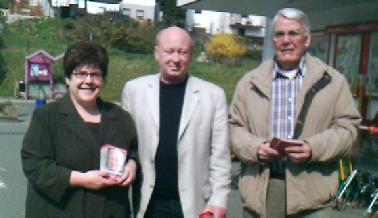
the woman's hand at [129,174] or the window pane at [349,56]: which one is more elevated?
the window pane at [349,56]

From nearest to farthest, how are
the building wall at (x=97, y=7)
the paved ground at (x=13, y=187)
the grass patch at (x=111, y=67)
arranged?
1. the paved ground at (x=13, y=187)
2. the grass patch at (x=111, y=67)
3. the building wall at (x=97, y=7)

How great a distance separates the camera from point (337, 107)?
3.37m

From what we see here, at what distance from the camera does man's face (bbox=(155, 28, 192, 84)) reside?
342cm

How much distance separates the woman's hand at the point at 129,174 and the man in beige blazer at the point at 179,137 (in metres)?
0.14

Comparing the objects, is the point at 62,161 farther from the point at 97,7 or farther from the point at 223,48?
the point at 97,7

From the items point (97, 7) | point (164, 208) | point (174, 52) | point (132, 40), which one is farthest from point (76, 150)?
point (97, 7)

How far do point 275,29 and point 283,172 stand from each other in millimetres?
797

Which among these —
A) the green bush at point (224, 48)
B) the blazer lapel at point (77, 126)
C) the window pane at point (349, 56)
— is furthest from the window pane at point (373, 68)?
the green bush at point (224, 48)

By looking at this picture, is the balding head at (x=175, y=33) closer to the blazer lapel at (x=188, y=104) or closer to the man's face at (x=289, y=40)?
the blazer lapel at (x=188, y=104)

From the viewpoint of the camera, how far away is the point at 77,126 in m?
3.24

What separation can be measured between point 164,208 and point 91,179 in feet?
1.80

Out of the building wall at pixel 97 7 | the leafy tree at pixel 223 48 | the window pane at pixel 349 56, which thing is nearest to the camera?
the window pane at pixel 349 56

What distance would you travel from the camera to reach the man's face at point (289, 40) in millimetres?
3365

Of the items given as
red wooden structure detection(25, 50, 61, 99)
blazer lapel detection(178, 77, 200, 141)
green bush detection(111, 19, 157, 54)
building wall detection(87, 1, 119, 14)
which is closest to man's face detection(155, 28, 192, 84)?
blazer lapel detection(178, 77, 200, 141)
